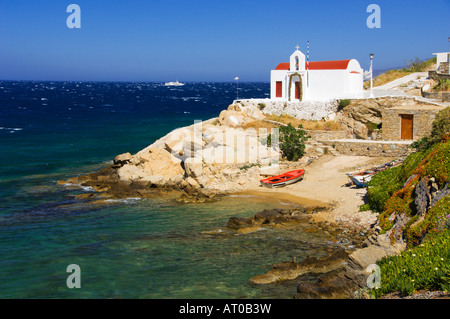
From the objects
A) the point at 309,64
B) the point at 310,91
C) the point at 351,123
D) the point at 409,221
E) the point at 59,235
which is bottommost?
the point at 59,235

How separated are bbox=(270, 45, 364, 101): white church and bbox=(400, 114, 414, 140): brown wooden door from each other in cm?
706

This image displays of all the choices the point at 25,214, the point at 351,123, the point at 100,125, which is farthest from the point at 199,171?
the point at 100,125

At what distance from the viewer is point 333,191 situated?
25906mm

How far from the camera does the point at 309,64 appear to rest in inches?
1614

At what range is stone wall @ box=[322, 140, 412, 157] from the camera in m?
29.8

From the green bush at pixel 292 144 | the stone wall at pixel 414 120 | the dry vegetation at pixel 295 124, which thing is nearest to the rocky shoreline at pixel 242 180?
the green bush at pixel 292 144

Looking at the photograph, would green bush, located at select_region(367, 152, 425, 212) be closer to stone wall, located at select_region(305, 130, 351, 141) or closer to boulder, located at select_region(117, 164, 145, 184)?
stone wall, located at select_region(305, 130, 351, 141)

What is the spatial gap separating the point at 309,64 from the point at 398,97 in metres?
9.00

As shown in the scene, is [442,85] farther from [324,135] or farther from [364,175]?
[364,175]

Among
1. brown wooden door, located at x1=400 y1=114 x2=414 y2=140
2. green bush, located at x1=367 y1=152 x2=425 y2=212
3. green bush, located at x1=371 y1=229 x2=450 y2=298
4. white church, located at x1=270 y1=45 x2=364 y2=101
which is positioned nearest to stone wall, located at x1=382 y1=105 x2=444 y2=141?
brown wooden door, located at x1=400 y1=114 x2=414 y2=140

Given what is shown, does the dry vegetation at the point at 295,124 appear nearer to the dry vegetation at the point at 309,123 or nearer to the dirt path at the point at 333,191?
the dry vegetation at the point at 309,123

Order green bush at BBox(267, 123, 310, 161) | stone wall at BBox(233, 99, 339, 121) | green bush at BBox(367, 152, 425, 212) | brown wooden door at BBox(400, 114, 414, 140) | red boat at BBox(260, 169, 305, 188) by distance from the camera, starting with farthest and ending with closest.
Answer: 1. stone wall at BBox(233, 99, 339, 121)
2. green bush at BBox(267, 123, 310, 161)
3. brown wooden door at BBox(400, 114, 414, 140)
4. red boat at BBox(260, 169, 305, 188)
5. green bush at BBox(367, 152, 425, 212)

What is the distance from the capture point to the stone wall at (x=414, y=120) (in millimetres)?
30609

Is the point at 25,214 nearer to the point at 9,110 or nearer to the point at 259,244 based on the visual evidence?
the point at 259,244
